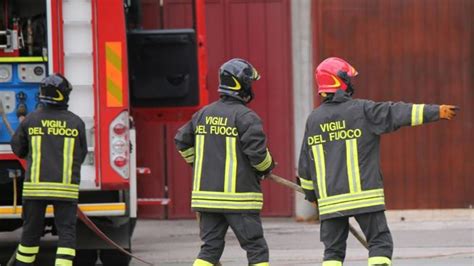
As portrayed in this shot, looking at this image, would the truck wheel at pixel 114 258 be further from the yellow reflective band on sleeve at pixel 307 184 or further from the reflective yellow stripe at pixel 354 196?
the reflective yellow stripe at pixel 354 196

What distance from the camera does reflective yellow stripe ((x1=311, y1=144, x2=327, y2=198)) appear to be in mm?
7137

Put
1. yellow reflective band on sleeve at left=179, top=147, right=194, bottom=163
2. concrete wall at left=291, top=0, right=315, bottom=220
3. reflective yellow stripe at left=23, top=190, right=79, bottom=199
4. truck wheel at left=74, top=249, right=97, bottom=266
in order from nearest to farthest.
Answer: yellow reflective band on sleeve at left=179, top=147, right=194, bottom=163
reflective yellow stripe at left=23, top=190, right=79, bottom=199
truck wheel at left=74, top=249, right=97, bottom=266
concrete wall at left=291, top=0, right=315, bottom=220

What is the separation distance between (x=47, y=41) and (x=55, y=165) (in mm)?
1039

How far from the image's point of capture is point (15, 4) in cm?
941

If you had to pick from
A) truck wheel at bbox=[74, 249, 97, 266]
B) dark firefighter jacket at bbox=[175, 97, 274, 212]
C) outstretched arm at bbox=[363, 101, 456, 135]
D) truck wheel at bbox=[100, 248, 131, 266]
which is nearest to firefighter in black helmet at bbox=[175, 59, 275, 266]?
dark firefighter jacket at bbox=[175, 97, 274, 212]

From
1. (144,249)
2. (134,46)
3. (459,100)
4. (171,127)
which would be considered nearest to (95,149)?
(134,46)

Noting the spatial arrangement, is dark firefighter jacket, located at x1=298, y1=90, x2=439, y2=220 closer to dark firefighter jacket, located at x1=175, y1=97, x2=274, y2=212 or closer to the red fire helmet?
the red fire helmet

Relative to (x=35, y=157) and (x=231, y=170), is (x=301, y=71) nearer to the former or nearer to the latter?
(x=35, y=157)

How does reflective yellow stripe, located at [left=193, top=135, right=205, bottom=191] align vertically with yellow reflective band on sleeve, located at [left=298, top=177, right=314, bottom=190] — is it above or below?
above

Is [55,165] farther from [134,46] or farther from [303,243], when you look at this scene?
[303,243]

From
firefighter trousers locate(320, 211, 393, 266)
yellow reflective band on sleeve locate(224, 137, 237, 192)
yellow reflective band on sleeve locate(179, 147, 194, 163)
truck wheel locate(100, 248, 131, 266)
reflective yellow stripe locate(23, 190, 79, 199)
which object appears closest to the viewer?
firefighter trousers locate(320, 211, 393, 266)

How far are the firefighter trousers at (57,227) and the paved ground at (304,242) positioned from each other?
168cm

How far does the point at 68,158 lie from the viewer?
832cm

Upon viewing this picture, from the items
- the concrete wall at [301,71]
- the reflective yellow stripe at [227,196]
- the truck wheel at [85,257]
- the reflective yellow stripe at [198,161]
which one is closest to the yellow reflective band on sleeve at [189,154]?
the reflective yellow stripe at [198,161]
